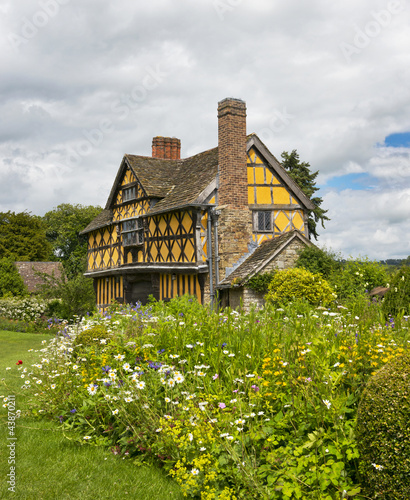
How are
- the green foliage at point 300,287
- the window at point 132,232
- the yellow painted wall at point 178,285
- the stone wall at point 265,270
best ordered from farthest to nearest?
the window at point 132,232 → the yellow painted wall at point 178,285 → the stone wall at point 265,270 → the green foliage at point 300,287

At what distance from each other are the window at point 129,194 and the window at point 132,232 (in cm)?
99

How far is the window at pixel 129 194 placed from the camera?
66.5 feet

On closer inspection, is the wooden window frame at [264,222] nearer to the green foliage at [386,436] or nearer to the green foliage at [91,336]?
the green foliage at [91,336]

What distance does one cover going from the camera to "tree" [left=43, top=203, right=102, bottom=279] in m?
48.3

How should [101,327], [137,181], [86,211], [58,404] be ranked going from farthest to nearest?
[86,211] < [137,181] < [101,327] < [58,404]

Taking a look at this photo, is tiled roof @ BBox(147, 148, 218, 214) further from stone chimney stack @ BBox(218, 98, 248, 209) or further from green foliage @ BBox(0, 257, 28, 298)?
green foliage @ BBox(0, 257, 28, 298)

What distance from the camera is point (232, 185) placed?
1661cm

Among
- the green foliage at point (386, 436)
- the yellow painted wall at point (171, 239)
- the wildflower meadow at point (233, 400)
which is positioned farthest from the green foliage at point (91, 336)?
the yellow painted wall at point (171, 239)

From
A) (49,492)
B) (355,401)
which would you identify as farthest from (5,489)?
(355,401)

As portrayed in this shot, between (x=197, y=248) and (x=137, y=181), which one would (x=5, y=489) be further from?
(x=137, y=181)

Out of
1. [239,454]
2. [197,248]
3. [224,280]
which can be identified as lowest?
[239,454]

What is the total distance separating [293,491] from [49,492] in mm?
2068

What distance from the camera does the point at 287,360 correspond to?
461cm

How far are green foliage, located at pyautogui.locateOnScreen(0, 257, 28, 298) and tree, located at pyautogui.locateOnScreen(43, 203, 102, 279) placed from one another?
1416cm
